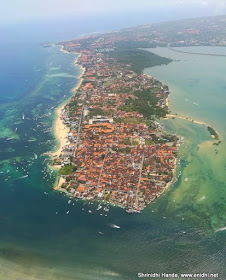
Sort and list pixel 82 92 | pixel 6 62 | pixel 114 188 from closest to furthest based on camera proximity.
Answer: pixel 114 188
pixel 82 92
pixel 6 62

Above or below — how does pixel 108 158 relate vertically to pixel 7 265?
above

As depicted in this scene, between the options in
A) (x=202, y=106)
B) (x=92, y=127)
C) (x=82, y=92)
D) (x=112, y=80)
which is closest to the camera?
(x=92, y=127)

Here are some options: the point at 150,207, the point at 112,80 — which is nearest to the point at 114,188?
the point at 150,207

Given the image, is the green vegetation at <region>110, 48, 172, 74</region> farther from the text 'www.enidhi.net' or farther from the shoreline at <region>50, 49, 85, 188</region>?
the text 'www.enidhi.net'

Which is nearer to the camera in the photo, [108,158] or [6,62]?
[108,158]

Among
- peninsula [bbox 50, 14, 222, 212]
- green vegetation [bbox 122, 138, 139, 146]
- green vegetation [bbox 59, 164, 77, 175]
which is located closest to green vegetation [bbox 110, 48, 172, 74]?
peninsula [bbox 50, 14, 222, 212]

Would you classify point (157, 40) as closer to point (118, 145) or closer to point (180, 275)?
point (118, 145)

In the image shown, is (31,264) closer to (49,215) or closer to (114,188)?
(49,215)

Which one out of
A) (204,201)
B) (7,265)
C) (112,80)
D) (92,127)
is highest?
(112,80)
